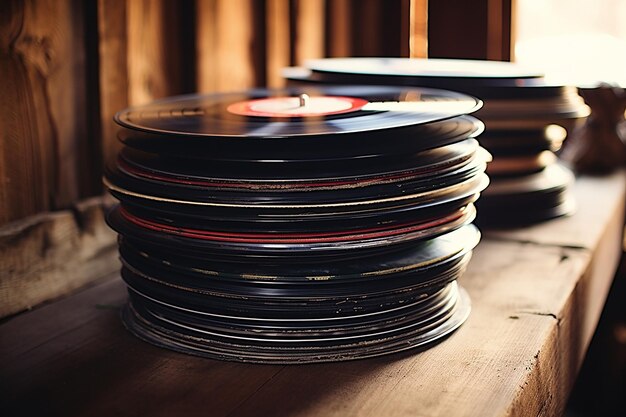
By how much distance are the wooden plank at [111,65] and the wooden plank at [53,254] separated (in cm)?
11

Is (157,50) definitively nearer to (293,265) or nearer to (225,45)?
(225,45)

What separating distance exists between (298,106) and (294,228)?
0.26 m

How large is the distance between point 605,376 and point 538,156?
2.58ft

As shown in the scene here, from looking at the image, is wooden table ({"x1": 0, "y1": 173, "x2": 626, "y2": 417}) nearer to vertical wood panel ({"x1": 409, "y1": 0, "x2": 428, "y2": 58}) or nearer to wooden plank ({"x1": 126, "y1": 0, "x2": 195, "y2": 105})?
wooden plank ({"x1": 126, "y1": 0, "x2": 195, "y2": 105})

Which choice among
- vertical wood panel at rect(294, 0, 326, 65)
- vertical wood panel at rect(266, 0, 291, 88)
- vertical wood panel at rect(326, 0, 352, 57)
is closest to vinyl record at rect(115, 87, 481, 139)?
vertical wood panel at rect(266, 0, 291, 88)

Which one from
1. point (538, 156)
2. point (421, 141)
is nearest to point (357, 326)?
point (421, 141)

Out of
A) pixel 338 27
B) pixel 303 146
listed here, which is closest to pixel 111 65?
pixel 303 146

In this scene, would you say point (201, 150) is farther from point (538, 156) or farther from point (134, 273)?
point (538, 156)

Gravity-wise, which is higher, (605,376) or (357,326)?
(357,326)

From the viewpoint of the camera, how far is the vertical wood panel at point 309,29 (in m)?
1.84

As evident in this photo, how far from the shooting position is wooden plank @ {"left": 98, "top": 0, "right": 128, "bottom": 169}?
1.27 meters

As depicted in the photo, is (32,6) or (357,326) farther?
(32,6)

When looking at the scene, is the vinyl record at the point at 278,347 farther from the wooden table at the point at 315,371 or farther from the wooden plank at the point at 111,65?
the wooden plank at the point at 111,65

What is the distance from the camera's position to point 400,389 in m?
0.85
